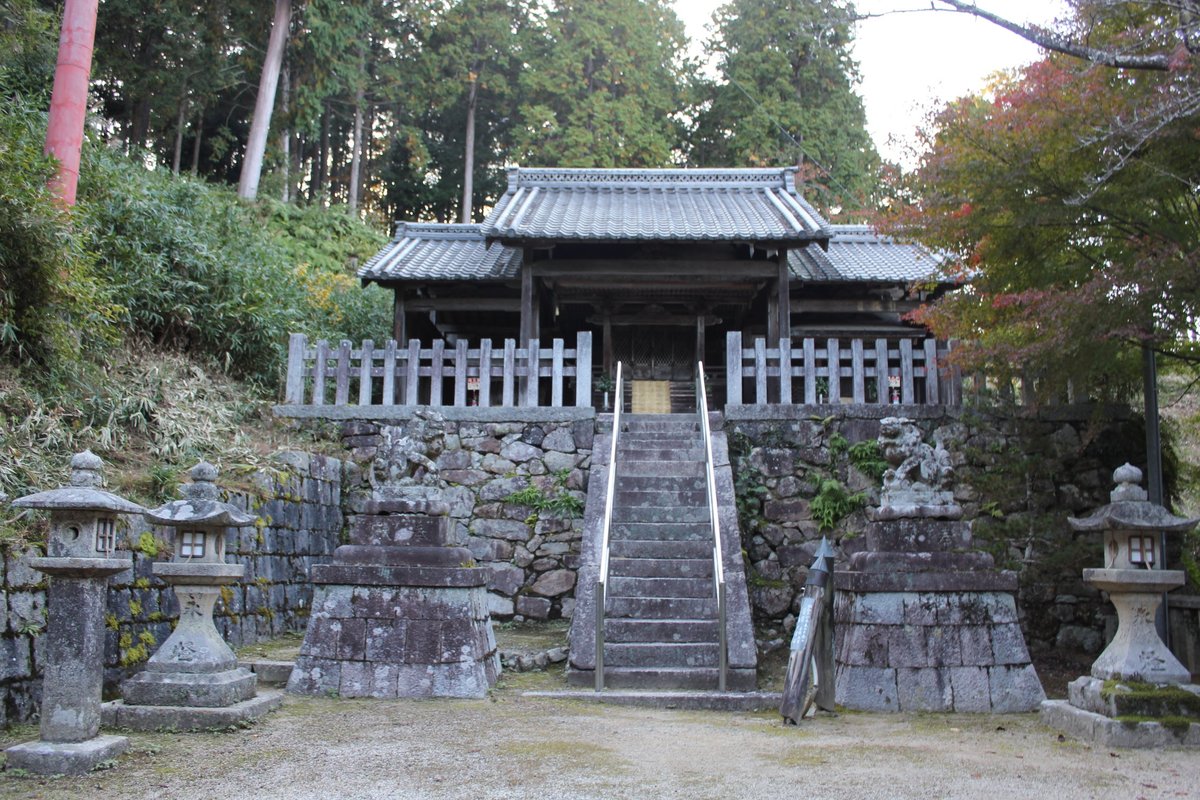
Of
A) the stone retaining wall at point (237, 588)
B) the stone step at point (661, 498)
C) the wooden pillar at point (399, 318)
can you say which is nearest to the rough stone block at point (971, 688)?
the stone step at point (661, 498)

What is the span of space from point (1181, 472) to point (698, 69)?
20679mm

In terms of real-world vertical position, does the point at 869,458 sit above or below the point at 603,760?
above

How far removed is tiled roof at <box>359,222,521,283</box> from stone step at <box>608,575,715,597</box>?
6.90m

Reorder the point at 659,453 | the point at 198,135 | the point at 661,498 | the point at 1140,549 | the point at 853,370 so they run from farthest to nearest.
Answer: the point at 198,135, the point at 853,370, the point at 659,453, the point at 661,498, the point at 1140,549

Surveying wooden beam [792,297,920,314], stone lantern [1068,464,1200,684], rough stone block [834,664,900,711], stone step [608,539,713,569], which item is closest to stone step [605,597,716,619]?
stone step [608,539,713,569]

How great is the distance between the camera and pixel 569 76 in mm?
27188

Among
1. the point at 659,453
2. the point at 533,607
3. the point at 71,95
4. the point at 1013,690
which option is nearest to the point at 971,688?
the point at 1013,690

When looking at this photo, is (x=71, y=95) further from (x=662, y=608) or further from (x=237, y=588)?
(x=662, y=608)

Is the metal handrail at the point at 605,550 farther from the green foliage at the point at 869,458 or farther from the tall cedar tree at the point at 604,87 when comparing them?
the tall cedar tree at the point at 604,87

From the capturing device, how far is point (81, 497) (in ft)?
15.4

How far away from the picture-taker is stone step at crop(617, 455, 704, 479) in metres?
10.2

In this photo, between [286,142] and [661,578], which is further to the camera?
[286,142]

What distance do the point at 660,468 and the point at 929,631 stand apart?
13.4 ft

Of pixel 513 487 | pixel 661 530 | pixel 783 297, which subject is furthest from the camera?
pixel 783 297
